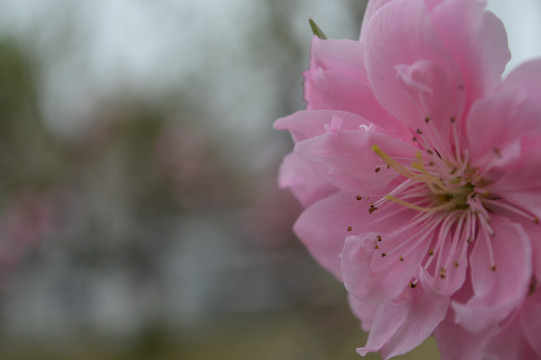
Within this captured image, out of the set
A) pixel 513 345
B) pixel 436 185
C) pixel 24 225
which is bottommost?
pixel 513 345

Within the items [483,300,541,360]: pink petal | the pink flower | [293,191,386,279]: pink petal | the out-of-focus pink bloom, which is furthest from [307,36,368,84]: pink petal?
the out-of-focus pink bloom

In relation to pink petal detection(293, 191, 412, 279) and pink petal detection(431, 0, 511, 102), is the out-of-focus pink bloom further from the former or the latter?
pink petal detection(431, 0, 511, 102)

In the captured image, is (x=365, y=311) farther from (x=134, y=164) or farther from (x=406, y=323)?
(x=134, y=164)

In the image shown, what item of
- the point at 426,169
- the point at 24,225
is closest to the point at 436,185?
the point at 426,169

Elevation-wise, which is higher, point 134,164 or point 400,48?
point 134,164

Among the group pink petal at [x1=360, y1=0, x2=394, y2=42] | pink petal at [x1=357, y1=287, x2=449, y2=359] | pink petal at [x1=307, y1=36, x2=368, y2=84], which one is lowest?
pink petal at [x1=357, y1=287, x2=449, y2=359]

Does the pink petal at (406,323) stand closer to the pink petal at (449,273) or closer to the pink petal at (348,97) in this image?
the pink petal at (449,273)

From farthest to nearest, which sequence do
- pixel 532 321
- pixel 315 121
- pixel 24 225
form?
pixel 24 225 → pixel 315 121 → pixel 532 321

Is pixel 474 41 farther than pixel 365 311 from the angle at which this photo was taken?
No
